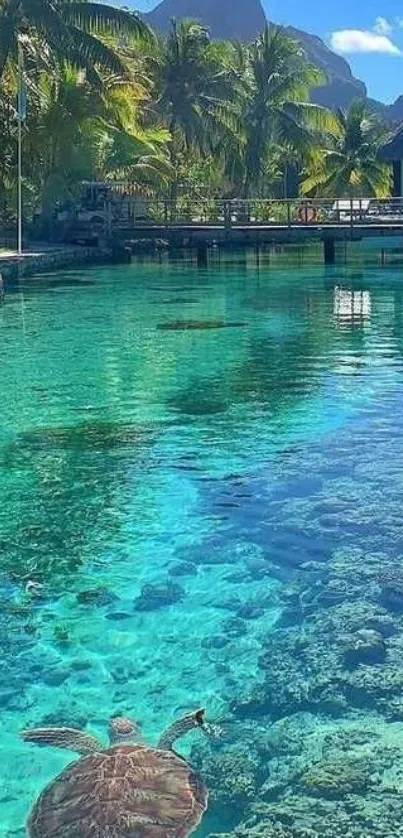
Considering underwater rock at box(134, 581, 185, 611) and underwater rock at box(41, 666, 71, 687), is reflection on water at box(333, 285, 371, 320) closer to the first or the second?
underwater rock at box(134, 581, 185, 611)

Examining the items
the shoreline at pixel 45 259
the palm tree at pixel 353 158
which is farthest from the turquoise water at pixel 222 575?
the palm tree at pixel 353 158

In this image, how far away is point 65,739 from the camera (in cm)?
447

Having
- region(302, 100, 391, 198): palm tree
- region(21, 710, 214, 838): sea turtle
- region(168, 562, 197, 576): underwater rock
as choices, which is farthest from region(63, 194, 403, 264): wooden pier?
region(21, 710, 214, 838): sea turtle

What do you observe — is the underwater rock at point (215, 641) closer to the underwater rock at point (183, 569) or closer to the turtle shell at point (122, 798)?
the underwater rock at point (183, 569)

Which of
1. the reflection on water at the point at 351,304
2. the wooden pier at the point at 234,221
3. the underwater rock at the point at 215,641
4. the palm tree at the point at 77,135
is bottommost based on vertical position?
the underwater rock at the point at 215,641

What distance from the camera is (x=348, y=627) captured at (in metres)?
5.80

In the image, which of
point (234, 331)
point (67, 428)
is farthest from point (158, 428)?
point (234, 331)

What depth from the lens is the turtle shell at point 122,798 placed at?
144 inches

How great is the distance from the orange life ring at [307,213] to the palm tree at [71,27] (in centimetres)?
997

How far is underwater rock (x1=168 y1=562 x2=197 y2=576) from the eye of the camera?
6746 mm

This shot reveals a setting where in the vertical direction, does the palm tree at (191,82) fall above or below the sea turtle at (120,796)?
above

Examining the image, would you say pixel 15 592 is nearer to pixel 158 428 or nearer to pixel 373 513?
pixel 373 513

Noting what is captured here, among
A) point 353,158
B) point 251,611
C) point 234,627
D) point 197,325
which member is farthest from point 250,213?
point 234,627

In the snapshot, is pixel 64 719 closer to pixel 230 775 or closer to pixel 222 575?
pixel 230 775
